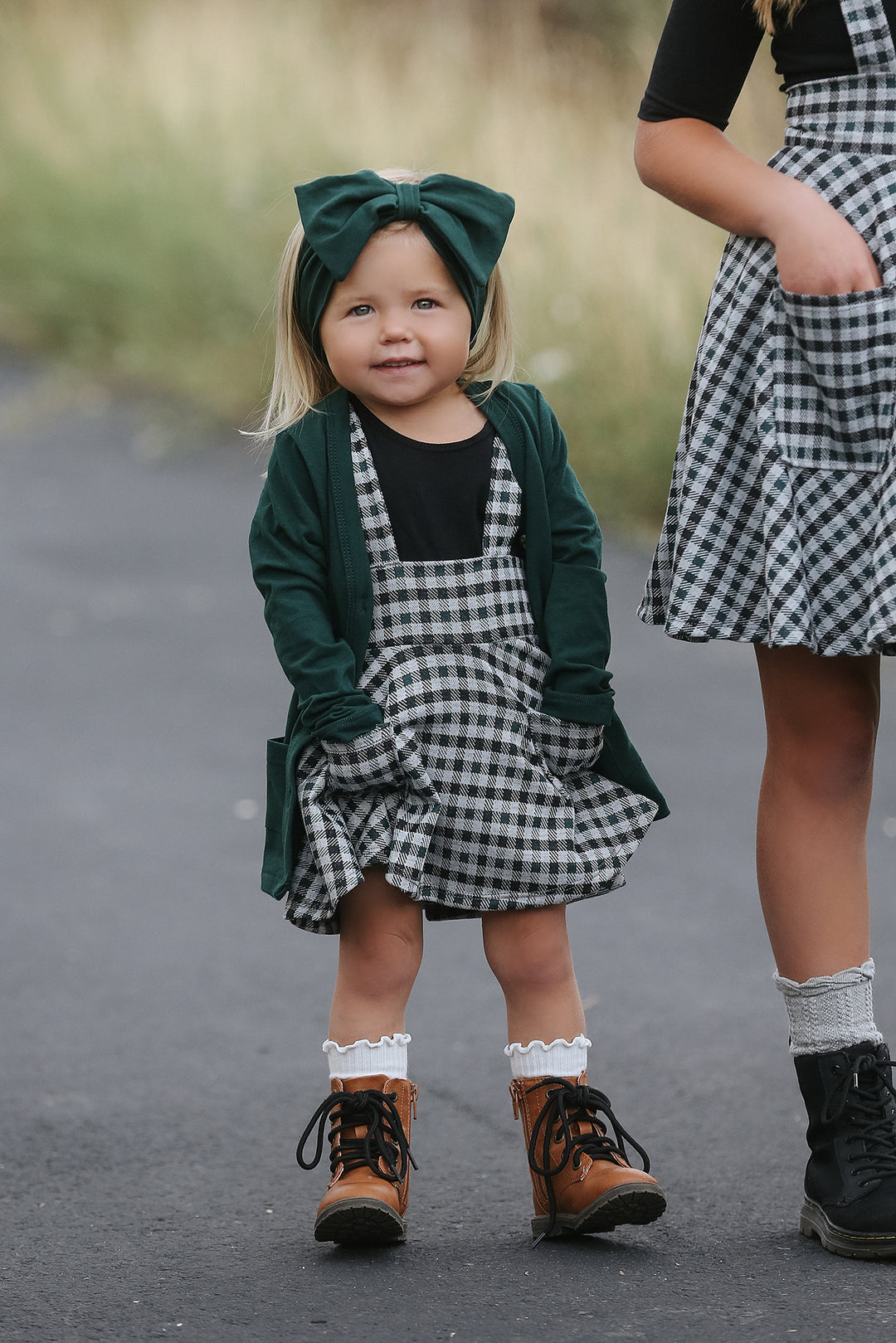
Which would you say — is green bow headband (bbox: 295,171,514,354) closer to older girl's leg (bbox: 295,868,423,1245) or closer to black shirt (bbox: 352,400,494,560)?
black shirt (bbox: 352,400,494,560)

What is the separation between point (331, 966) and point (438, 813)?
132 centimetres

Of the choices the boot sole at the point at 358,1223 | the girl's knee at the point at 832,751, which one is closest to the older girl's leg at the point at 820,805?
the girl's knee at the point at 832,751

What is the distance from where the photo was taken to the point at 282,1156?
2.59m

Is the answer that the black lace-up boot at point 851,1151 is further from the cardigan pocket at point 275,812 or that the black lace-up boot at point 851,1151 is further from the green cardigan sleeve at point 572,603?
the cardigan pocket at point 275,812

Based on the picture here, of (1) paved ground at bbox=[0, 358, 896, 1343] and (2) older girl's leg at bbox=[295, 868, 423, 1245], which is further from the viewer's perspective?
(2) older girl's leg at bbox=[295, 868, 423, 1245]

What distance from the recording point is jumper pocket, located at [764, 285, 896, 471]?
6.57 ft

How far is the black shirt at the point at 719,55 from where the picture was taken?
2.07 meters

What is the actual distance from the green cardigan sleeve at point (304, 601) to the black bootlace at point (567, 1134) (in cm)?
52

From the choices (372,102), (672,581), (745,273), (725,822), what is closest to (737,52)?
(745,273)

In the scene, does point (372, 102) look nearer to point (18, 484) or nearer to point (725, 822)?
point (18, 484)

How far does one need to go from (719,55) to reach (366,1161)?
54.3 inches

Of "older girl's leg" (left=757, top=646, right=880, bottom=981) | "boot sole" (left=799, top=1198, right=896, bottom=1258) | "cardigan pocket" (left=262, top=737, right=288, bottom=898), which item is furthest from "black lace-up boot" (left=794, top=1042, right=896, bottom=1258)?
"cardigan pocket" (left=262, top=737, right=288, bottom=898)

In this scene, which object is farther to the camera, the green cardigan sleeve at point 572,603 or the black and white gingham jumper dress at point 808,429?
the green cardigan sleeve at point 572,603

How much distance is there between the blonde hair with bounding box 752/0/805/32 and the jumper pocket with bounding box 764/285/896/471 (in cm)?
31
